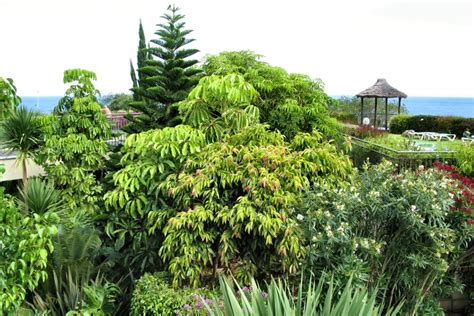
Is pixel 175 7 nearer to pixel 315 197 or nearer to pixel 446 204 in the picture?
pixel 315 197

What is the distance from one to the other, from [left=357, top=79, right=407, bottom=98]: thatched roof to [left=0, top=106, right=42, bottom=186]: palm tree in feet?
48.4

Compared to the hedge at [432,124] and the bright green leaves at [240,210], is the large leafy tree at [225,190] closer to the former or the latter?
the bright green leaves at [240,210]

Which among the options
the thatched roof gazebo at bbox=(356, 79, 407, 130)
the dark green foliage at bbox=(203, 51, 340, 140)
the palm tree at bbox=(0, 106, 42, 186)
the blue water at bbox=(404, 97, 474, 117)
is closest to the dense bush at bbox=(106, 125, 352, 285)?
the dark green foliage at bbox=(203, 51, 340, 140)

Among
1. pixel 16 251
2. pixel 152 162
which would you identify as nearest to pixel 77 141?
pixel 152 162

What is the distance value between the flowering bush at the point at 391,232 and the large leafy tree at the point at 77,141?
4661 mm

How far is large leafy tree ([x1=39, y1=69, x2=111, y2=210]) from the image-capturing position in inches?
310

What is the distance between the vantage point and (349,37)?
14.9 meters

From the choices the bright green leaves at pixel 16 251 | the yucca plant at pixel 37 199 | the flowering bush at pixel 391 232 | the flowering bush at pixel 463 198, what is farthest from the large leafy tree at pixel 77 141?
the flowering bush at pixel 463 198

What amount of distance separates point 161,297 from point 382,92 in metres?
17.1

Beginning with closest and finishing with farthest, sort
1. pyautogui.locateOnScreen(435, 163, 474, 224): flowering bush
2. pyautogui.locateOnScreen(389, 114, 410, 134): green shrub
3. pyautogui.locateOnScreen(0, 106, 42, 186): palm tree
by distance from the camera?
1. pyautogui.locateOnScreen(435, 163, 474, 224): flowering bush
2. pyautogui.locateOnScreen(0, 106, 42, 186): palm tree
3. pyautogui.locateOnScreen(389, 114, 410, 134): green shrub

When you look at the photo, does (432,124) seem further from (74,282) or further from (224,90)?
(74,282)

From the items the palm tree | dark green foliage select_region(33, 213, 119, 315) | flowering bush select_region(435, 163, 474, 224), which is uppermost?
the palm tree

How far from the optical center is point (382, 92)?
19406 millimetres

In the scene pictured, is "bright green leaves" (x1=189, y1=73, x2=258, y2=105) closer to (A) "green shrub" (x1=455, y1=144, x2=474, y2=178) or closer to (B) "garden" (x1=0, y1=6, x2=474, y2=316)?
(B) "garden" (x1=0, y1=6, x2=474, y2=316)
